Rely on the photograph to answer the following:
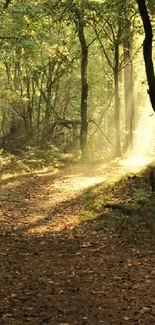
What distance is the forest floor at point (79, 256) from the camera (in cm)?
544

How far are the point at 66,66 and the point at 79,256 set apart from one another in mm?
21306

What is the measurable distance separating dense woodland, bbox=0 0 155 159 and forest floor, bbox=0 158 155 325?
3.65 m

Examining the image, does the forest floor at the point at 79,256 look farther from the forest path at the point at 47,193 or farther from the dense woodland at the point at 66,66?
the dense woodland at the point at 66,66

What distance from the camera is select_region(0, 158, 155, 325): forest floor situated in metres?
5.44

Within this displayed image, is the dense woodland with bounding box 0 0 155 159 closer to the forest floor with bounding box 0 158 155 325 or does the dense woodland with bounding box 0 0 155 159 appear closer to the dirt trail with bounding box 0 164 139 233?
the forest floor with bounding box 0 158 155 325

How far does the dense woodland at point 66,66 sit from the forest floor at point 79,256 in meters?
3.65

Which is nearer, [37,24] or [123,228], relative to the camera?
[123,228]

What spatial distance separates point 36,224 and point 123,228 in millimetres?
2469

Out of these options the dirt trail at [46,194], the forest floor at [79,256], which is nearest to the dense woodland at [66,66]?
the forest floor at [79,256]

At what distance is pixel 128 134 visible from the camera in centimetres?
2673

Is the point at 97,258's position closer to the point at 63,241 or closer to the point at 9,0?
the point at 63,241

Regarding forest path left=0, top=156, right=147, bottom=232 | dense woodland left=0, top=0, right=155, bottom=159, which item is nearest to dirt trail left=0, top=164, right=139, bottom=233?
forest path left=0, top=156, right=147, bottom=232

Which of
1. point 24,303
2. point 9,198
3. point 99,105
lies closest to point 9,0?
point 9,198

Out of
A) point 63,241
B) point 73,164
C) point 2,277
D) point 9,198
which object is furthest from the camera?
point 73,164
